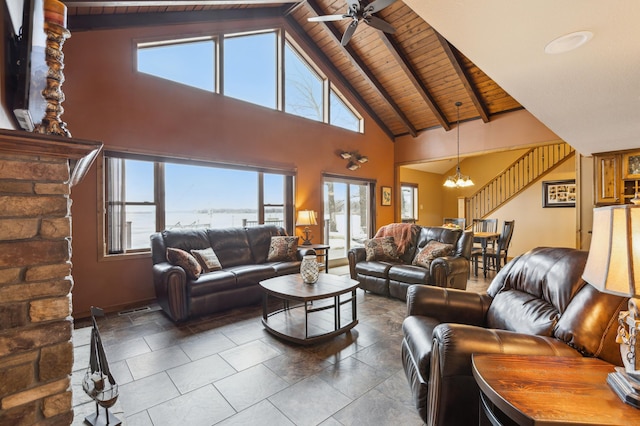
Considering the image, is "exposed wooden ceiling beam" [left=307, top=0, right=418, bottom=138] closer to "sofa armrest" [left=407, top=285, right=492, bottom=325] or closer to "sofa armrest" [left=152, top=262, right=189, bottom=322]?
"sofa armrest" [left=152, top=262, right=189, bottom=322]

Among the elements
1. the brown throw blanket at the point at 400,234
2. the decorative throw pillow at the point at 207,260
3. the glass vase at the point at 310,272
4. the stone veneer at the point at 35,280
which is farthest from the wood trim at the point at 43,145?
the brown throw blanket at the point at 400,234

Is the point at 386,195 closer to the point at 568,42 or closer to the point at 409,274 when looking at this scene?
the point at 409,274

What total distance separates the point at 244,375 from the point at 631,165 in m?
6.10

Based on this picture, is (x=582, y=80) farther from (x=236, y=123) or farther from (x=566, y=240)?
(x=566, y=240)

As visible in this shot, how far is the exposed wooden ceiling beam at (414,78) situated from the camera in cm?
512

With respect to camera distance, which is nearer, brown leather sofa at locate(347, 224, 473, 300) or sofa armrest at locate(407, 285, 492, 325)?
sofa armrest at locate(407, 285, 492, 325)

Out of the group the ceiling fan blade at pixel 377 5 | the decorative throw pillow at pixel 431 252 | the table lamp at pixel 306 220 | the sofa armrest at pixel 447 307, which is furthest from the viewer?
the table lamp at pixel 306 220

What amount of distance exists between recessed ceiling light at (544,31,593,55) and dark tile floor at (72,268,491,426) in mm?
2432

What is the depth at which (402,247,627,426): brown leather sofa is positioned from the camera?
1.40 meters

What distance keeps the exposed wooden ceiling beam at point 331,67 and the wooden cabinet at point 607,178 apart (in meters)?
4.12

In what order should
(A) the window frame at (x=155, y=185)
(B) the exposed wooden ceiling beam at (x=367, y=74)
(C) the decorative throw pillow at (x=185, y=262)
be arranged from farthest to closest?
(B) the exposed wooden ceiling beam at (x=367, y=74) < (A) the window frame at (x=155, y=185) < (C) the decorative throw pillow at (x=185, y=262)

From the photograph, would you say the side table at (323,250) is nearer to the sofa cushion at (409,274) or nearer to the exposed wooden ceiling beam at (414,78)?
the sofa cushion at (409,274)

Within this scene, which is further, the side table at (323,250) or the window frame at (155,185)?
the side table at (323,250)

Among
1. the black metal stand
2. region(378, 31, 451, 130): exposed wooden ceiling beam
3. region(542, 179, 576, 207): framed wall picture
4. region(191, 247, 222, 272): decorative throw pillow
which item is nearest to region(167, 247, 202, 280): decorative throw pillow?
region(191, 247, 222, 272): decorative throw pillow
